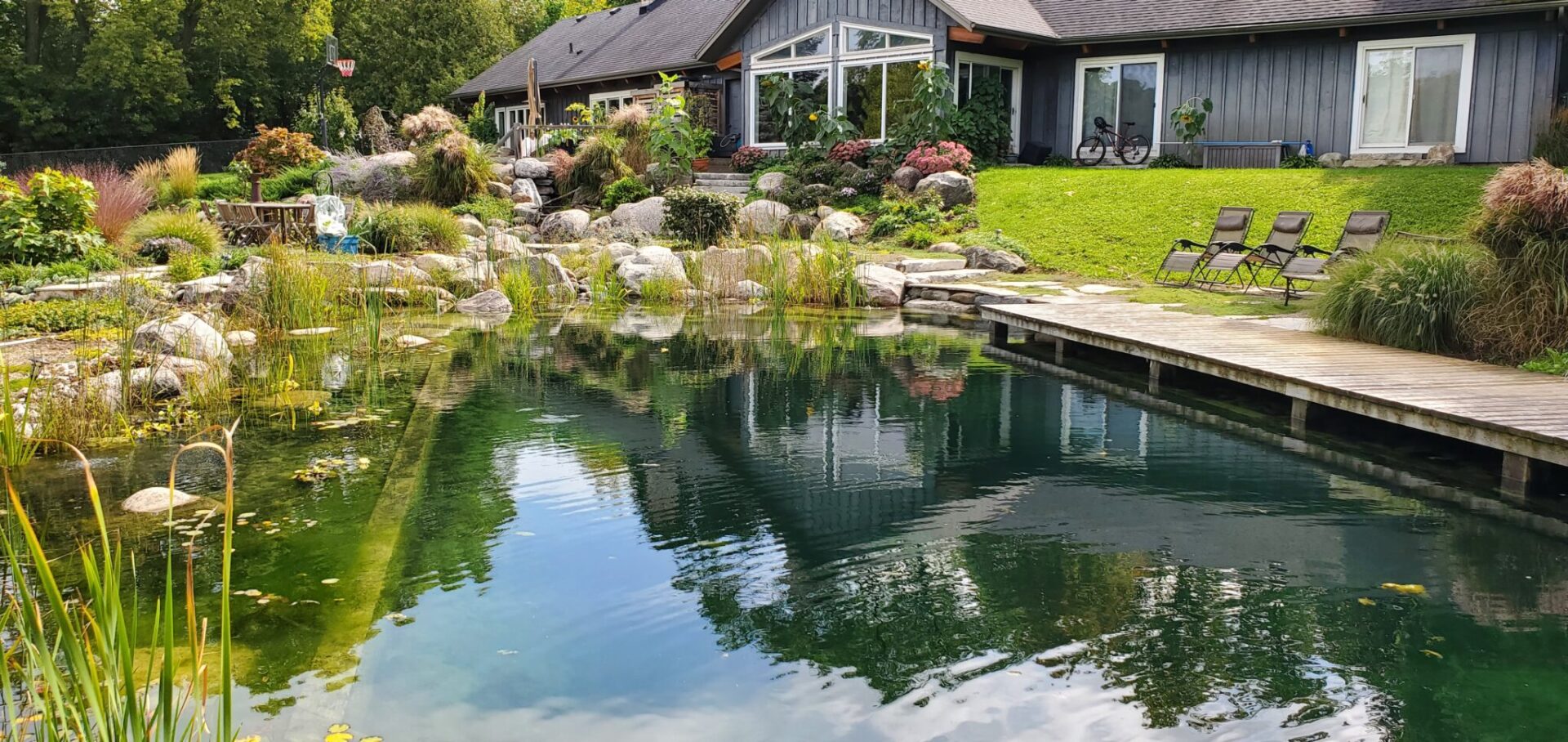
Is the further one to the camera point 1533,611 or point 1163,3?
point 1163,3

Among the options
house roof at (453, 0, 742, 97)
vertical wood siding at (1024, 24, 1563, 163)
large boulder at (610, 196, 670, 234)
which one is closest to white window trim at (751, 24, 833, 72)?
house roof at (453, 0, 742, 97)

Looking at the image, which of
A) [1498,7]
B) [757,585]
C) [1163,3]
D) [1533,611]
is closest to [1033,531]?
[757,585]

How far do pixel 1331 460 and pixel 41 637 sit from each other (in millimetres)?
5715

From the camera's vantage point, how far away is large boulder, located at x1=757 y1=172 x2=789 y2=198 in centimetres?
1819

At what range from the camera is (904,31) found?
1923 cm

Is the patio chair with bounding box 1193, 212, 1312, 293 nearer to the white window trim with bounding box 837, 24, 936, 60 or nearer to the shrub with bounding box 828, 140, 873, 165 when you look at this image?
the shrub with bounding box 828, 140, 873, 165

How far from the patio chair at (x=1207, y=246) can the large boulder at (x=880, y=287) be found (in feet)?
8.52

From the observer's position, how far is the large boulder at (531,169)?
20.1 metres

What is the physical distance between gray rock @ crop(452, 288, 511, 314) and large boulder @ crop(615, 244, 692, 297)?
5.26 ft

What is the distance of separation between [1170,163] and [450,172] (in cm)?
1106

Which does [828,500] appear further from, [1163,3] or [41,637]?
[1163,3]

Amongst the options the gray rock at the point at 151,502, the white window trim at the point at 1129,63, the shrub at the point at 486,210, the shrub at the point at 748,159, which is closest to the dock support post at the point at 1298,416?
the gray rock at the point at 151,502

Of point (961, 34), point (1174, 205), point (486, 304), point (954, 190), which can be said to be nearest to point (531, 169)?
point (961, 34)

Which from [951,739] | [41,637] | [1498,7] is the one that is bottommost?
[951,739]
